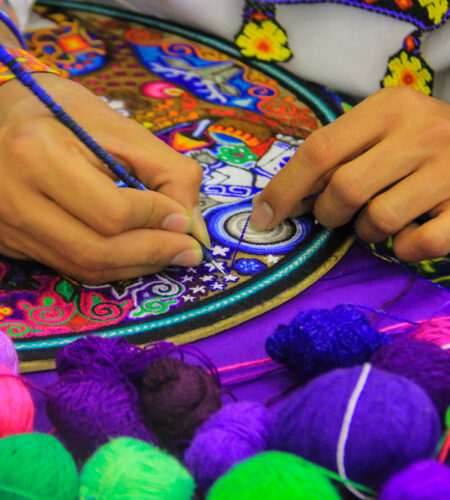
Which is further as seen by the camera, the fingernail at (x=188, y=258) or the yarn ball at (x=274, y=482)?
the fingernail at (x=188, y=258)

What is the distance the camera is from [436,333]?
574mm

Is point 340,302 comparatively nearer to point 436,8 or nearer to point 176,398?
point 176,398

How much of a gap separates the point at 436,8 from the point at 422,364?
0.61 m

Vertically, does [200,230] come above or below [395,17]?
below

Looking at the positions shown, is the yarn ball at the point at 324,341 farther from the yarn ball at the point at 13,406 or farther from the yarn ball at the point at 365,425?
the yarn ball at the point at 13,406

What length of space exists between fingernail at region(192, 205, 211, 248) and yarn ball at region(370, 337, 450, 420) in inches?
10.4

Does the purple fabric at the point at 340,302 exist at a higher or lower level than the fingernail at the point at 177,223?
lower

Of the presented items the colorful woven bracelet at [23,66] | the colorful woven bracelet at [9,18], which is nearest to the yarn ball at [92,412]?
the colorful woven bracelet at [23,66]

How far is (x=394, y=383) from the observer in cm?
44

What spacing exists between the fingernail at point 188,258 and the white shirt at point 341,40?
0.50 m

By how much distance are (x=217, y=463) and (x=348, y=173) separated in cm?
39

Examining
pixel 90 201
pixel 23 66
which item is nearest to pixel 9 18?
pixel 23 66

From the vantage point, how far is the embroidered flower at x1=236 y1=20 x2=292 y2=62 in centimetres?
111

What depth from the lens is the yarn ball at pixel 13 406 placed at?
19.1 inches
